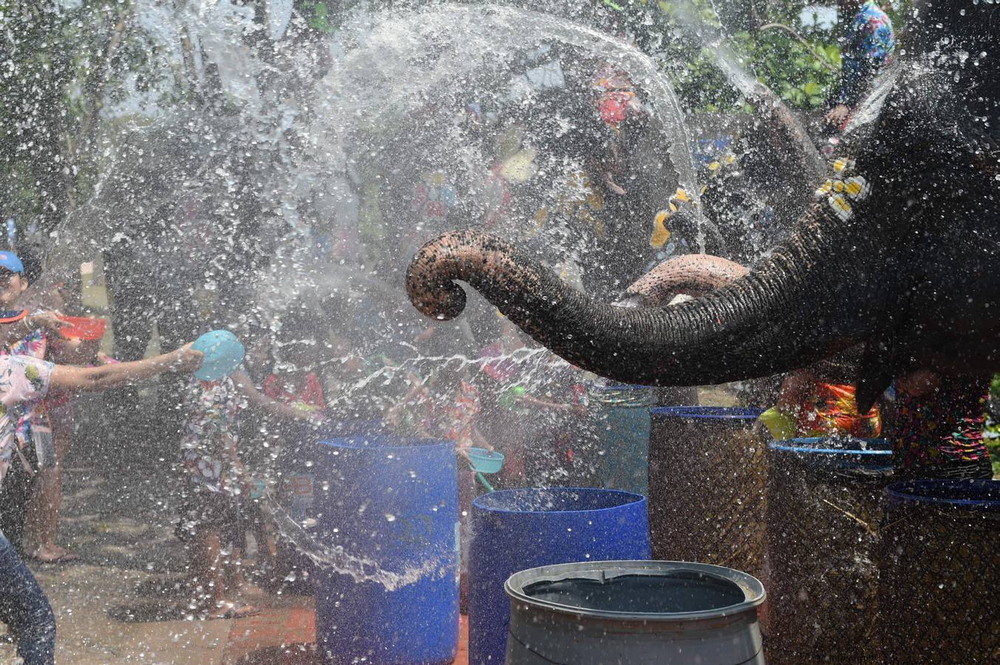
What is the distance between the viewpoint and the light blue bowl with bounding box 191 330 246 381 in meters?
4.89

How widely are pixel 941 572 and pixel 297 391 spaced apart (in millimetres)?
4617

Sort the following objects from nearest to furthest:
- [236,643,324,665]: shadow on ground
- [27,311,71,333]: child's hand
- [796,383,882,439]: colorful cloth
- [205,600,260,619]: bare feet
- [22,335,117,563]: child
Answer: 1. [796,383,882,439]: colorful cloth
2. [236,643,324,665]: shadow on ground
3. [205,600,260,619]: bare feet
4. [27,311,71,333]: child's hand
5. [22,335,117,563]: child

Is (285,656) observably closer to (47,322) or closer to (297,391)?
(297,391)

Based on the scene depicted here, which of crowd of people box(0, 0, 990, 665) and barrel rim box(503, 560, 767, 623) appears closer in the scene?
barrel rim box(503, 560, 767, 623)

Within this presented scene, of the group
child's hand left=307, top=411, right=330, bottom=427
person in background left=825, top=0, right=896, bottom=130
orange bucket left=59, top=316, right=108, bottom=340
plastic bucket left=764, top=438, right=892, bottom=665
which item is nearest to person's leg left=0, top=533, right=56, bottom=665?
child's hand left=307, top=411, right=330, bottom=427

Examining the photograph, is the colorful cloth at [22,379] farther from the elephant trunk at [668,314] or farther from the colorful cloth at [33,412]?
the elephant trunk at [668,314]

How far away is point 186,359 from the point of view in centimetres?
464

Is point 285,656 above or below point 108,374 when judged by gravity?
below

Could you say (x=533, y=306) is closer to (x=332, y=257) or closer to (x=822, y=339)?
(x=822, y=339)

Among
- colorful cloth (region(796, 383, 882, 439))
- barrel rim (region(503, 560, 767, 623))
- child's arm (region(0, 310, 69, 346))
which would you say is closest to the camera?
barrel rim (region(503, 560, 767, 623))

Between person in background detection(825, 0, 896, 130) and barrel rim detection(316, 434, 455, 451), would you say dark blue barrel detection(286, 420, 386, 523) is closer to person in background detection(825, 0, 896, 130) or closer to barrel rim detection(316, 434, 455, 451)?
barrel rim detection(316, 434, 455, 451)

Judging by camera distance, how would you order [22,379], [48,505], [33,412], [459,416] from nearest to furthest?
[22,379], [459,416], [33,412], [48,505]

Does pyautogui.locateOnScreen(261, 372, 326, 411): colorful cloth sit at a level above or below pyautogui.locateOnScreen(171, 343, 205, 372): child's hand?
below

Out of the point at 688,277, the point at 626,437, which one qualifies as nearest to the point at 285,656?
the point at 626,437
